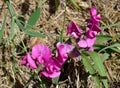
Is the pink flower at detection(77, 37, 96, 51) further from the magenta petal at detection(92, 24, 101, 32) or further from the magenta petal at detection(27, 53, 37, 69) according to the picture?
the magenta petal at detection(27, 53, 37, 69)

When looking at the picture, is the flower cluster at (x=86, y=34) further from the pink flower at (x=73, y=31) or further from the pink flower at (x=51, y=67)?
the pink flower at (x=51, y=67)

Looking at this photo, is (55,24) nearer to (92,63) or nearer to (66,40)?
(66,40)

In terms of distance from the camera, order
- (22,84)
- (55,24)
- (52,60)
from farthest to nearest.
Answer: (55,24)
(22,84)
(52,60)

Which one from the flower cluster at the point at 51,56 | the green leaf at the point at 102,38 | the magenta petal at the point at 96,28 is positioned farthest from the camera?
the green leaf at the point at 102,38

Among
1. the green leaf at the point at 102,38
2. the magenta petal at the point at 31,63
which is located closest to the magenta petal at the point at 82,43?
the green leaf at the point at 102,38

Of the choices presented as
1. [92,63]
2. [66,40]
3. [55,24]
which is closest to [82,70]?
[92,63]

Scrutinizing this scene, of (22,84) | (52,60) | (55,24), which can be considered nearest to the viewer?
(52,60)
